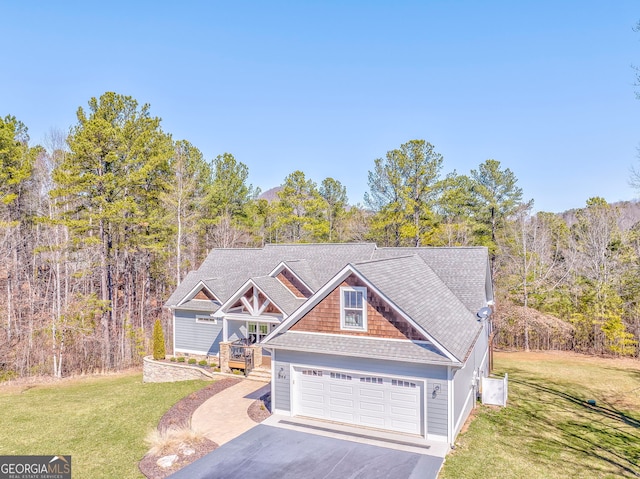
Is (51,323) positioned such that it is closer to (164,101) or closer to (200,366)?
(200,366)

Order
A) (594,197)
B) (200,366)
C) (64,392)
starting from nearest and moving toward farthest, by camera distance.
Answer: (64,392) < (200,366) < (594,197)

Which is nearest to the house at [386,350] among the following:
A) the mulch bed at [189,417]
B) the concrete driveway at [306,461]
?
the mulch bed at [189,417]

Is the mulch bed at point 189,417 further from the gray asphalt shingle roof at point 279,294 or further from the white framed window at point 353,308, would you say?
the white framed window at point 353,308

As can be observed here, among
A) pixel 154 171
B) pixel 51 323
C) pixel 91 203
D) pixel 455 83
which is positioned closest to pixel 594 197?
pixel 455 83

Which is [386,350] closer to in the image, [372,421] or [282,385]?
[372,421]

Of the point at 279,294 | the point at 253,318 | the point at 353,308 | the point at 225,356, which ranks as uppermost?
the point at 353,308

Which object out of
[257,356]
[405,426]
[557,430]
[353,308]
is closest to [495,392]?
[557,430]
